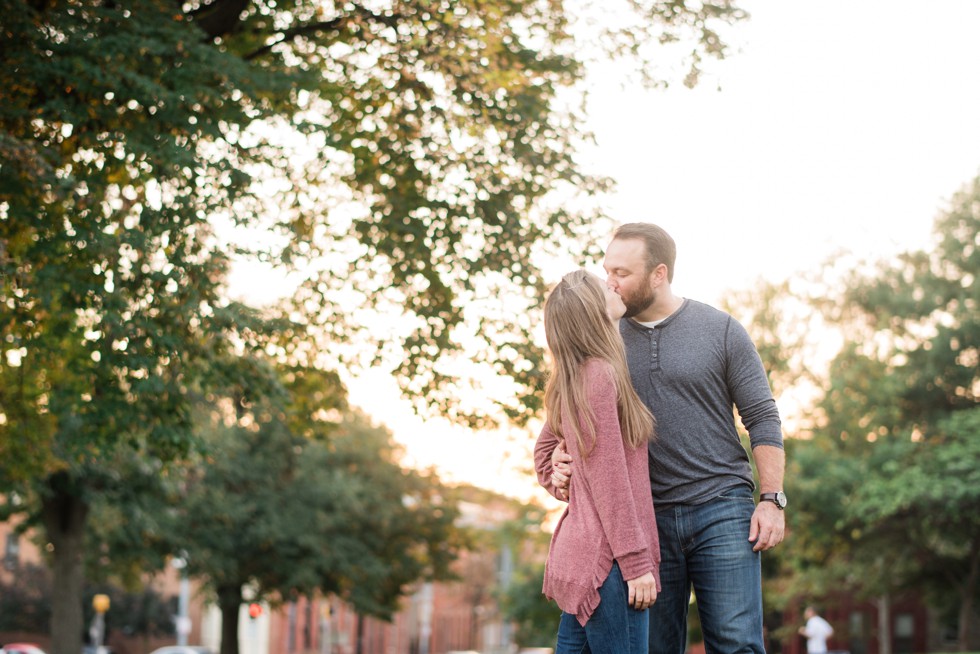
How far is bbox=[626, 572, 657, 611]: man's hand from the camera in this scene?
4035 millimetres

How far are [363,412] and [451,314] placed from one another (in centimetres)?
2628

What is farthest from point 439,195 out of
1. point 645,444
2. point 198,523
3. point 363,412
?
point 363,412

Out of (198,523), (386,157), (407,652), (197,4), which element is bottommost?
(407,652)

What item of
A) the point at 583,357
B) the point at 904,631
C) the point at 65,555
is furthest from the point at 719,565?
the point at 904,631

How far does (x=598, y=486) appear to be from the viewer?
13.4 ft

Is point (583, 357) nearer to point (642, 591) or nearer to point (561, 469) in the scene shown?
point (561, 469)

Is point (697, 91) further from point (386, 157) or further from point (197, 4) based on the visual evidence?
point (197, 4)

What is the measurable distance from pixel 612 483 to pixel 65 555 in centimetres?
2141

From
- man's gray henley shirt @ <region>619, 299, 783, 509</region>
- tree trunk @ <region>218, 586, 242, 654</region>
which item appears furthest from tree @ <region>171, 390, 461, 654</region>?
man's gray henley shirt @ <region>619, 299, 783, 509</region>

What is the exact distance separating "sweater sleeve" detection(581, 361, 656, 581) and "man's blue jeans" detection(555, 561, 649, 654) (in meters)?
0.06

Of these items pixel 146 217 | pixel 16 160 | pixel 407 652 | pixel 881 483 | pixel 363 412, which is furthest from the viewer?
pixel 407 652

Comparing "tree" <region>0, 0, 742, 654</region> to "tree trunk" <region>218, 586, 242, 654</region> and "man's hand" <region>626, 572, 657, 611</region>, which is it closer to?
"man's hand" <region>626, 572, 657, 611</region>

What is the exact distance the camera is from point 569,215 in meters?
12.5

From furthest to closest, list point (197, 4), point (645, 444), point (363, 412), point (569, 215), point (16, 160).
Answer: point (363, 412)
point (197, 4)
point (569, 215)
point (16, 160)
point (645, 444)
